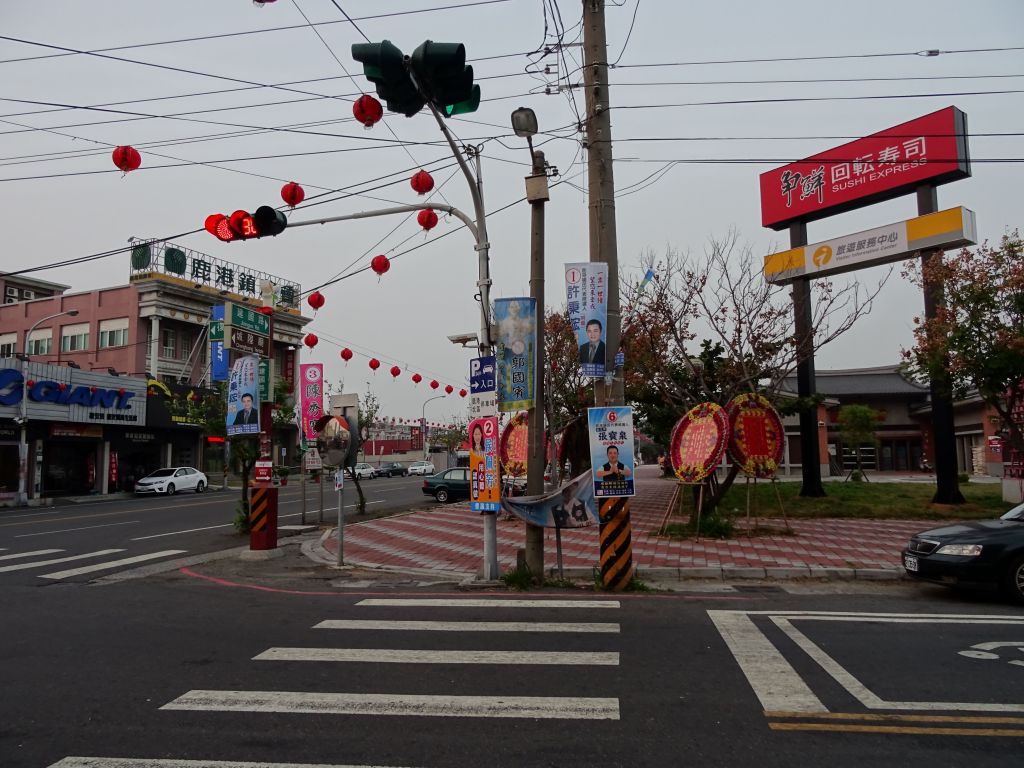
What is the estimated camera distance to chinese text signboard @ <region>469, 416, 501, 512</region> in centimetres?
1016

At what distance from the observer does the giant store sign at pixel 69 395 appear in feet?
98.7

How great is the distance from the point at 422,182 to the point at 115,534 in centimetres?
1335

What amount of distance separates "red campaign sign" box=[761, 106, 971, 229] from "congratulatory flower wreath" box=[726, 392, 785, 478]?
6.69m

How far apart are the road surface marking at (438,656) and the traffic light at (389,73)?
5617mm

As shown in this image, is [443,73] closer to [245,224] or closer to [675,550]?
[245,224]

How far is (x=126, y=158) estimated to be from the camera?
955 cm

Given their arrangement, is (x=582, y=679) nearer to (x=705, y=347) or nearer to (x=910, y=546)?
(x=910, y=546)

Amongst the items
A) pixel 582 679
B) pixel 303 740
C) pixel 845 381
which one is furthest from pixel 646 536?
pixel 845 381

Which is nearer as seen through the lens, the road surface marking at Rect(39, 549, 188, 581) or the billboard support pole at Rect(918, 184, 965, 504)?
the road surface marking at Rect(39, 549, 188, 581)

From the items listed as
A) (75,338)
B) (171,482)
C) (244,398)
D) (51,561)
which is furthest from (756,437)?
(75,338)

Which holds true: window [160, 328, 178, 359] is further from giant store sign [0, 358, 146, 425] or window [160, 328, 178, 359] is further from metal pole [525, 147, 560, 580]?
metal pole [525, 147, 560, 580]

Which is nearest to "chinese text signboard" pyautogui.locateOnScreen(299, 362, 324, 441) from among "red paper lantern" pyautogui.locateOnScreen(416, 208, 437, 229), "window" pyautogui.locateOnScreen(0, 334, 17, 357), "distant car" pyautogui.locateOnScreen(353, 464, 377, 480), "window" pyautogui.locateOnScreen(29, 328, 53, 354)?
"red paper lantern" pyautogui.locateOnScreen(416, 208, 437, 229)

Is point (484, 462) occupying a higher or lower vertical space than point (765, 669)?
higher

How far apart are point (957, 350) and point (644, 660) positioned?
12772mm
